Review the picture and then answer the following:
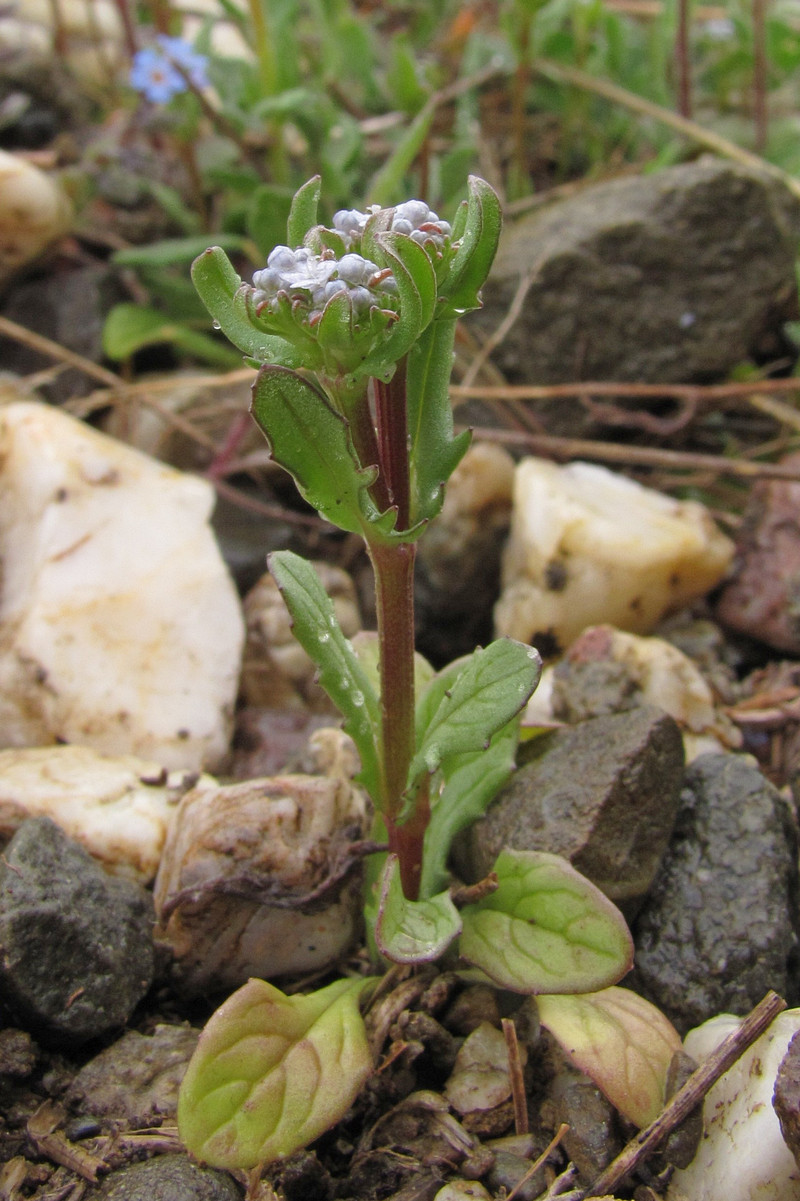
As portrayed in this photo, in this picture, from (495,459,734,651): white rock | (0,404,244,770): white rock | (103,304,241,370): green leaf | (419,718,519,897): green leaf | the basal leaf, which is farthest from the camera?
(103,304,241,370): green leaf

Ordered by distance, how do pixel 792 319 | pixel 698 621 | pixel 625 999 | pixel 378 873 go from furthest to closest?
pixel 792 319 < pixel 698 621 < pixel 378 873 < pixel 625 999

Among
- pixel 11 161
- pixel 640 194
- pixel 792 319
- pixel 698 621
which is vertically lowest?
pixel 698 621

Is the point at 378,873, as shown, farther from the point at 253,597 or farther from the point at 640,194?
the point at 640,194

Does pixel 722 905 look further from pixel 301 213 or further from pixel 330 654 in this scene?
pixel 301 213

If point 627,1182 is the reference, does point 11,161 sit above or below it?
above

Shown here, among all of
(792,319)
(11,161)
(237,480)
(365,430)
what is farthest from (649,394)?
(11,161)

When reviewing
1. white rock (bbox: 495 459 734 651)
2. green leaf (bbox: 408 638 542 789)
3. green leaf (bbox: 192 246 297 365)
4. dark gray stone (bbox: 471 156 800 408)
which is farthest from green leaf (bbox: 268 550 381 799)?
dark gray stone (bbox: 471 156 800 408)

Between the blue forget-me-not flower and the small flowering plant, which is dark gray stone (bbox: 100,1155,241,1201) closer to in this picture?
the small flowering plant
